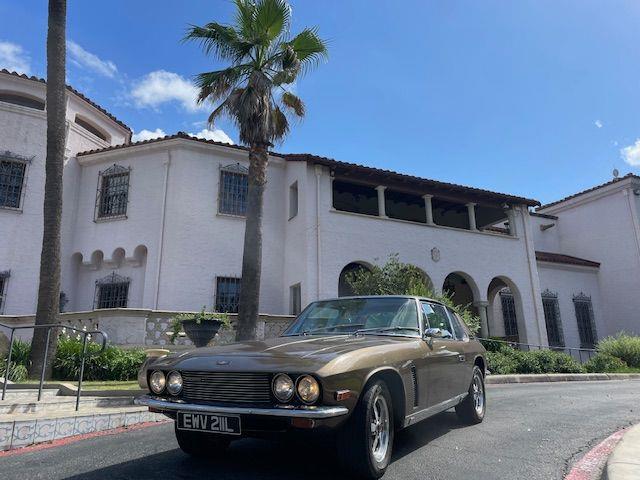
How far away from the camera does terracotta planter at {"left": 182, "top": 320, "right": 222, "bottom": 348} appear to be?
10445mm

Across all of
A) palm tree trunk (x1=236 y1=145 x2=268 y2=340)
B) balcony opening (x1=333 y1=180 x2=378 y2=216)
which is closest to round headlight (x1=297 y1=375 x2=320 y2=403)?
palm tree trunk (x1=236 y1=145 x2=268 y2=340)

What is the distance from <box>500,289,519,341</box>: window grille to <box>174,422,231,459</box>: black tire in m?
19.6

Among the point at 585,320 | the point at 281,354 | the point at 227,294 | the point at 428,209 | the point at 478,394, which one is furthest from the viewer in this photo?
the point at 585,320

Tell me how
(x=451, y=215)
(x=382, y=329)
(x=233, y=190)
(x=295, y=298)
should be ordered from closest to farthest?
(x=382, y=329) < (x=295, y=298) < (x=233, y=190) < (x=451, y=215)

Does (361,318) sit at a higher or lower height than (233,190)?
lower

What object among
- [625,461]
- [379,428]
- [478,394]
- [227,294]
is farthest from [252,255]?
[625,461]

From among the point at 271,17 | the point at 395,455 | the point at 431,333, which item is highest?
the point at 271,17

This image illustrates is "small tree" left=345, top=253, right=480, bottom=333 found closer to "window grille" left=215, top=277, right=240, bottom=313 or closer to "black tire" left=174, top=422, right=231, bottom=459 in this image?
"window grille" left=215, top=277, right=240, bottom=313

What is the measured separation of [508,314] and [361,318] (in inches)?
746

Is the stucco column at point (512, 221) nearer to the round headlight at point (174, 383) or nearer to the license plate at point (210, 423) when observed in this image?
the round headlight at point (174, 383)

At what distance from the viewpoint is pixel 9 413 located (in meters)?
5.71

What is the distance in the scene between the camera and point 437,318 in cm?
529

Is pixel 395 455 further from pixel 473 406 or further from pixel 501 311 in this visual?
pixel 501 311

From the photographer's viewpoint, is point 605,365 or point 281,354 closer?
point 281,354
